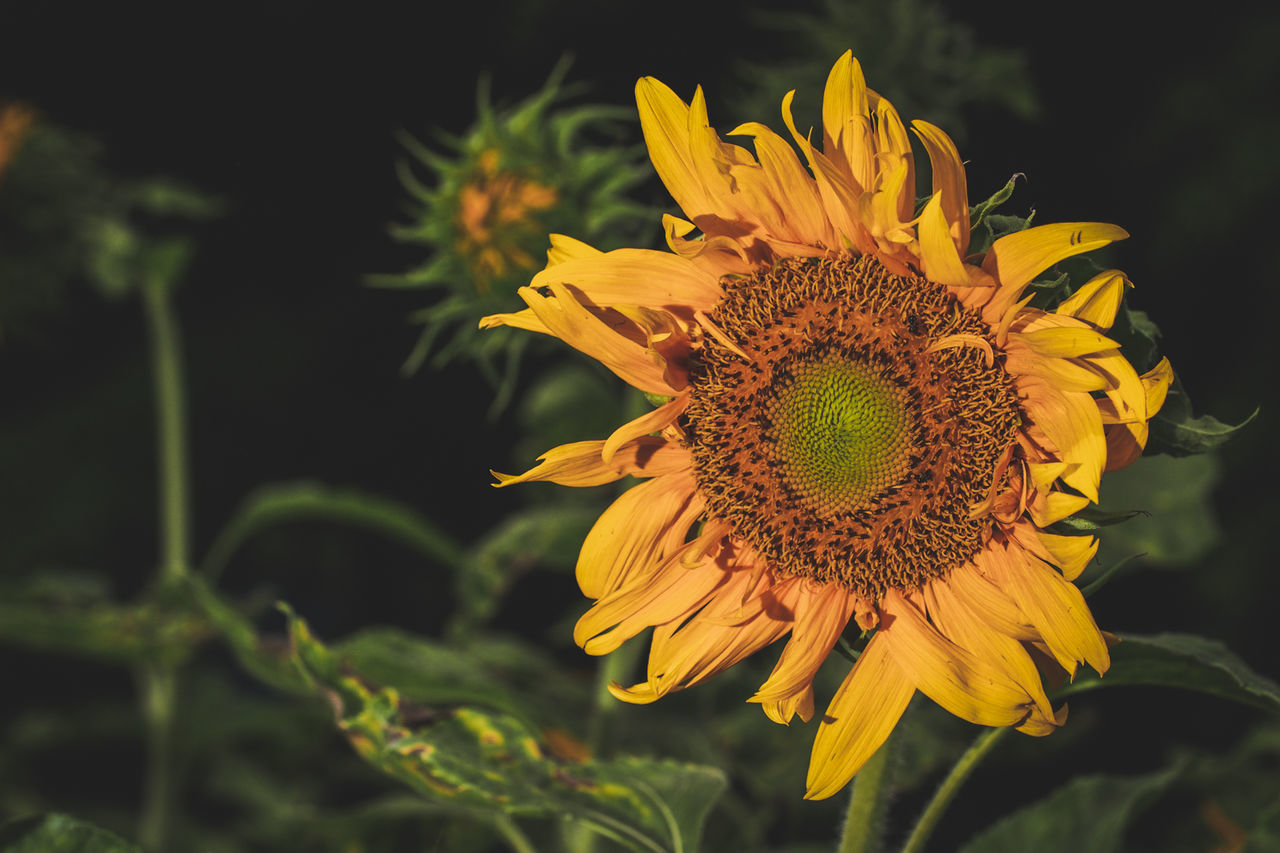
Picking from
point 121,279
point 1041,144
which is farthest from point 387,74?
point 1041,144

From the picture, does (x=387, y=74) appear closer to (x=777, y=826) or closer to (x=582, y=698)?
(x=582, y=698)

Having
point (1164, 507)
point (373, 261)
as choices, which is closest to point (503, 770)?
point (1164, 507)

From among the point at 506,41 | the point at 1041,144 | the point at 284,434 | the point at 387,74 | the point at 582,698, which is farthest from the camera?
the point at 284,434

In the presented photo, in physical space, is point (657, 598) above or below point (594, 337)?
below

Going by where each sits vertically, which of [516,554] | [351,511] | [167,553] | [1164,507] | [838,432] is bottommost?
[1164,507]

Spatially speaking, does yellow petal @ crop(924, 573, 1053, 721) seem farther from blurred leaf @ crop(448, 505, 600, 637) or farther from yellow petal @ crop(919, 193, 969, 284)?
blurred leaf @ crop(448, 505, 600, 637)

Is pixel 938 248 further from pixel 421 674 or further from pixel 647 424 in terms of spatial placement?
pixel 421 674

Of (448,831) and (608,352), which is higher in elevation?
A: (608,352)
